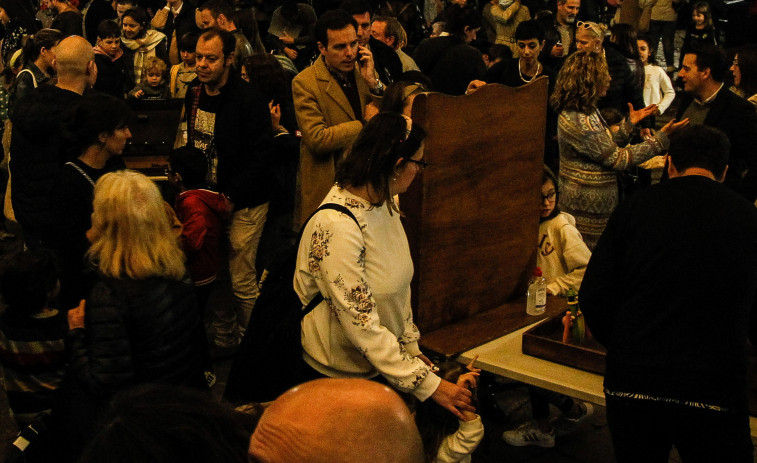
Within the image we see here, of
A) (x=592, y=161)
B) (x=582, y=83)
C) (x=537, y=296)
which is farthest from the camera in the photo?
(x=592, y=161)

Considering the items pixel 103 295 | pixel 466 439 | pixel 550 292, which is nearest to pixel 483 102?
pixel 550 292

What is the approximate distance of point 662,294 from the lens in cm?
276

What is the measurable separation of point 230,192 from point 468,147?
1.81m

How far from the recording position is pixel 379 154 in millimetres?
2846

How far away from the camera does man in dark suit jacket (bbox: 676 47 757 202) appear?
511 centimetres

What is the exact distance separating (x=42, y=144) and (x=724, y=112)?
387 cm

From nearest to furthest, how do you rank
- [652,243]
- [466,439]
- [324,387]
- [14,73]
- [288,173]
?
1. [324,387]
2. [652,243]
3. [466,439]
4. [288,173]
5. [14,73]

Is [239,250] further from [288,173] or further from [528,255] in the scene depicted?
[528,255]

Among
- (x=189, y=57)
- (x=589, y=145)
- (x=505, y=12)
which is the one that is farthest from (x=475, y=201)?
(x=505, y=12)

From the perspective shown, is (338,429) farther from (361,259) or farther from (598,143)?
(598,143)

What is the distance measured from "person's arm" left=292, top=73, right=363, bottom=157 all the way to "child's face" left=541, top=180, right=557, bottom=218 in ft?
3.77

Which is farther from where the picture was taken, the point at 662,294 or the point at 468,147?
the point at 468,147

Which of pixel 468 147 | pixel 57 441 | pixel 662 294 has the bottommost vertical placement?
pixel 57 441

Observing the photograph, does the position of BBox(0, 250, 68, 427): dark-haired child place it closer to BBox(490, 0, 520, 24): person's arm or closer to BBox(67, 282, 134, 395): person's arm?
BBox(67, 282, 134, 395): person's arm
